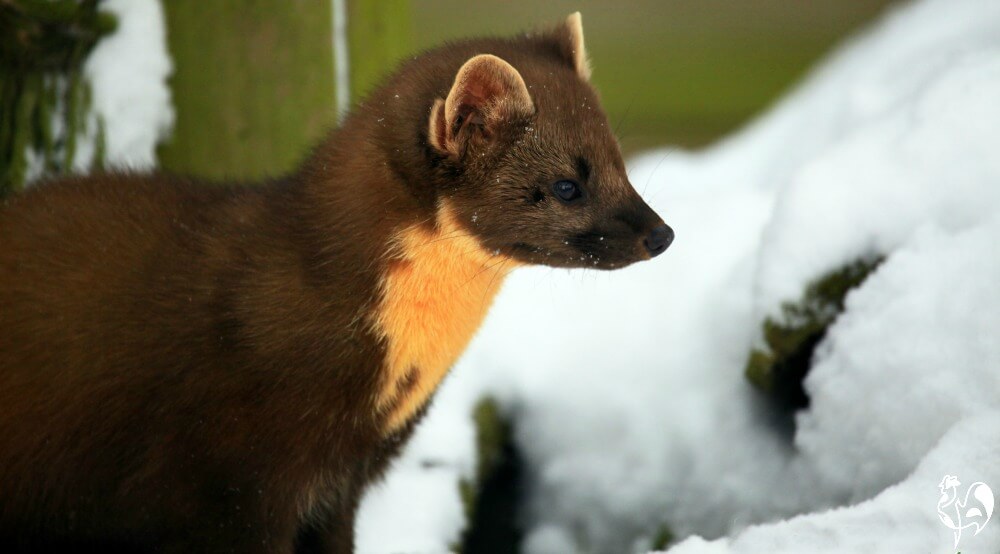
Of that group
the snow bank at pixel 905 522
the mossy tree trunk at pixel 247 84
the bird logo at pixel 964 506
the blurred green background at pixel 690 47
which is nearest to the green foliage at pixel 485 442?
the mossy tree trunk at pixel 247 84

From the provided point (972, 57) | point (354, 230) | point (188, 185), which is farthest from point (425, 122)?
point (972, 57)

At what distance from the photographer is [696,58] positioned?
25.0 ft

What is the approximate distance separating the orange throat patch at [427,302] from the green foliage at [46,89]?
50.7 inches

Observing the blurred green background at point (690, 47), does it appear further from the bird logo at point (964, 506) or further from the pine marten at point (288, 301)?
the bird logo at point (964, 506)

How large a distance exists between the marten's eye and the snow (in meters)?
1.31

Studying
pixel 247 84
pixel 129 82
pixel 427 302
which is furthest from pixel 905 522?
pixel 129 82

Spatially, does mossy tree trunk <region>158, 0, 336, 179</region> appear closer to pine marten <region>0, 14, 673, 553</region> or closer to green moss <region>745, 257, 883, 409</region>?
pine marten <region>0, 14, 673, 553</region>

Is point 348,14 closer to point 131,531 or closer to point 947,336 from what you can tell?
point 131,531

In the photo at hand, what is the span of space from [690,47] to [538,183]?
209 inches

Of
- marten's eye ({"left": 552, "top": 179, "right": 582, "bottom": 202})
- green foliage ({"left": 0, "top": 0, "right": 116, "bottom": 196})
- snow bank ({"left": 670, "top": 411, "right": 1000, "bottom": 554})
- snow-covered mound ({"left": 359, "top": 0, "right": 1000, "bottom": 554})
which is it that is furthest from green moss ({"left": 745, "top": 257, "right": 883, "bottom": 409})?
green foliage ({"left": 0, "top": 0, "right": 116, "bottom": 196})

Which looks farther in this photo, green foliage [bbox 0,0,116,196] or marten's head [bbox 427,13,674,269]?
green foliage [bbox 0,0,116,196]

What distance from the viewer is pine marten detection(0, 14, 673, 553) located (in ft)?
8.06

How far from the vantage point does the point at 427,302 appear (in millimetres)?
2510

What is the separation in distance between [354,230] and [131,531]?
77 centimetres
